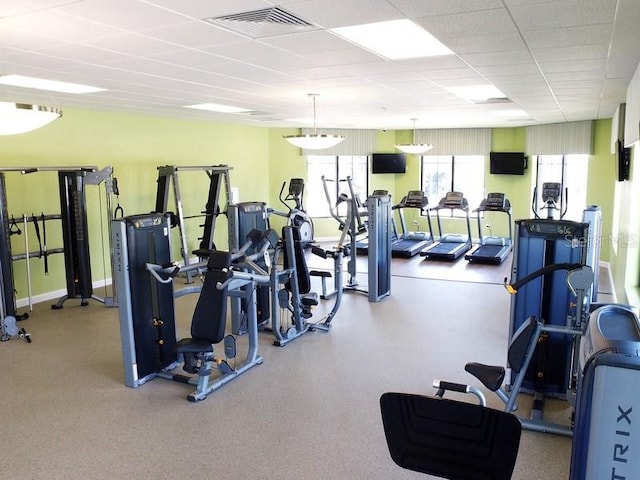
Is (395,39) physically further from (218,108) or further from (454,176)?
(454,176)

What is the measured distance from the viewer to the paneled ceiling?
2.68 m

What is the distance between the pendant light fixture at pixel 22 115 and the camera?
2879mm

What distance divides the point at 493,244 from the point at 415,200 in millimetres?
1726

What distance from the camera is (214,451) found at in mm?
3201

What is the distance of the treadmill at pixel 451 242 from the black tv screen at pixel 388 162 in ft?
5.08

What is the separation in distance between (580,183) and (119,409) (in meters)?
9.41

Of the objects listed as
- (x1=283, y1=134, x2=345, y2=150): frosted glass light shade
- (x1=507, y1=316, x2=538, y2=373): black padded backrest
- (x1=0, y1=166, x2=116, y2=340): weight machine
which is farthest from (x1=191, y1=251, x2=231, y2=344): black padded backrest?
(x1=0, y1=166, x2=116, y2=340): weight machine

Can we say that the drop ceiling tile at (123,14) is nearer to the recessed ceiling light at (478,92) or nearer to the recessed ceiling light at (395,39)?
the recessed ceiling light at (395,39)

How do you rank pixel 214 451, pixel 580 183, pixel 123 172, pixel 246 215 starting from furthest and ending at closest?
1. pixel 580 183
2. pixel 123 172
3. pixel 246 215
4. pixel 214 451

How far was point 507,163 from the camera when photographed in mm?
10719

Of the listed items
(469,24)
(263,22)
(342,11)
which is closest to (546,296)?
(469,24)

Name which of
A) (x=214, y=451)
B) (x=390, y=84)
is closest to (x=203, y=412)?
(x=214, y=451)

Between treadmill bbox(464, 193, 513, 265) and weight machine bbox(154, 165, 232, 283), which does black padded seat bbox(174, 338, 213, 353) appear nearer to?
weight machine bbox(154, 165, 232, 283)

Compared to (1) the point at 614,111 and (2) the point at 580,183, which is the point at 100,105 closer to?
Result: (1) the point at 614,111
